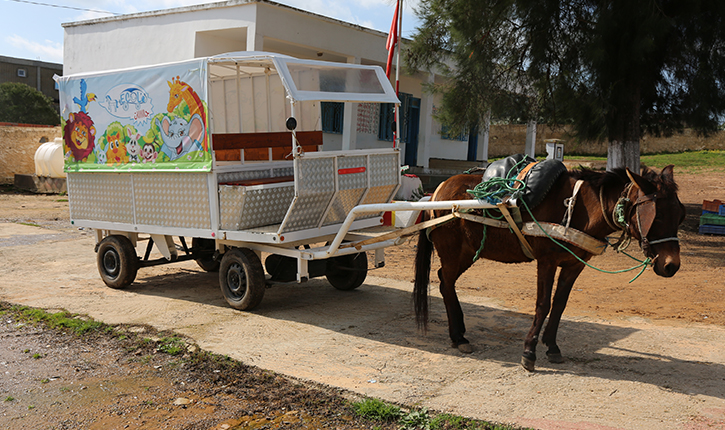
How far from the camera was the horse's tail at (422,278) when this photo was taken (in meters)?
5.39

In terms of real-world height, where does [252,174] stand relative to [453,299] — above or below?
above

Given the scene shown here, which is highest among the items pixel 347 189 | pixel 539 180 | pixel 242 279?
pixel 539 180

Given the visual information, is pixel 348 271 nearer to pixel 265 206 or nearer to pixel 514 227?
pixel 265 206

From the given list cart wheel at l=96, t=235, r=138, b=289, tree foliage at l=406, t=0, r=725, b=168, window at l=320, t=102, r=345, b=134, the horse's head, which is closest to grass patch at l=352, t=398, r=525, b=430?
the horse's head

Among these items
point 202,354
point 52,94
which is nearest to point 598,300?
point 202,354

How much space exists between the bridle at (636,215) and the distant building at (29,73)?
43725 millimetres

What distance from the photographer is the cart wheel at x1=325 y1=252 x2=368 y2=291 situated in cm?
707

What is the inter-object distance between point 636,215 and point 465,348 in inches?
71.2

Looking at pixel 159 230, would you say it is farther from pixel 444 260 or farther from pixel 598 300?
pixel 598 300

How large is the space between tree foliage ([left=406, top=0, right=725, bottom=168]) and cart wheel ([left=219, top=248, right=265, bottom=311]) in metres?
7.65

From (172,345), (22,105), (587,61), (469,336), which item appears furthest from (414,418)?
(22,105)

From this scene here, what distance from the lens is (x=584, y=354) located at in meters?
5.01

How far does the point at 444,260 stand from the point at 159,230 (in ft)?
11.0

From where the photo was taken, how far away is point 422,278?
543 centimetres
